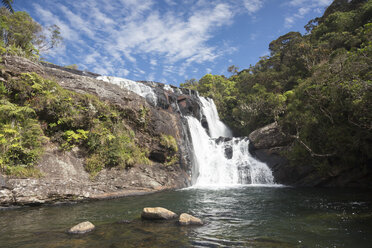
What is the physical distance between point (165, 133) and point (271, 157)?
9.16 meters

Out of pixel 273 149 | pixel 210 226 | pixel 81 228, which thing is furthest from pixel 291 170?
pixel 81 228

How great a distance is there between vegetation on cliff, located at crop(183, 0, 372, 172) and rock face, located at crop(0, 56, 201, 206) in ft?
26.5

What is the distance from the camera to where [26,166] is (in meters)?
9.62

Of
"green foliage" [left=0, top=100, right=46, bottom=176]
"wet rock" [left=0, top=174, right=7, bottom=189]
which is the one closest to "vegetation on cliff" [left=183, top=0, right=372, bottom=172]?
"green foliage" [left=0, top=100, right=46, bottom=176]

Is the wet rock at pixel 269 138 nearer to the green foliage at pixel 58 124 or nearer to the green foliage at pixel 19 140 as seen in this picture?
the green foliage at pixel 58 124

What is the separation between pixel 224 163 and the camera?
19.3 m

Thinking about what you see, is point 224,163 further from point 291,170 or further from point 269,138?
point 291,170

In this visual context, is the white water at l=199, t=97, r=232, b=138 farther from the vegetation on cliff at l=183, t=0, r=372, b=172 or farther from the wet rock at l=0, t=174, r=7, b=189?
the wet rock at l=0, t=174, r=7, b=189

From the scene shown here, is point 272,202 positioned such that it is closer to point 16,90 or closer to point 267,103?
point 16,90

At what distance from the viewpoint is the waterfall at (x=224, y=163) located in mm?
17828

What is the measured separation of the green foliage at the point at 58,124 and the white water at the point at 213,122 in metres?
14.9

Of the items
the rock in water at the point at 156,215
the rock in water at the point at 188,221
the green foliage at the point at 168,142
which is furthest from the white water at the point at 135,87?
the rock in water at the point at 188,221

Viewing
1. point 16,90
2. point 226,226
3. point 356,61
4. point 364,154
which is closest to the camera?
point 226,226

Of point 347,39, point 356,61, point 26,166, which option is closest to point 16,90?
point 26,166
